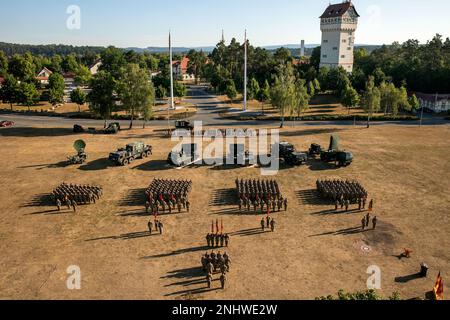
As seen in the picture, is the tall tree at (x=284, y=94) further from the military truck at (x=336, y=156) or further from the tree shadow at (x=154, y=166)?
the tree shadow at (x=154, y=166)

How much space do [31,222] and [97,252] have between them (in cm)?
761

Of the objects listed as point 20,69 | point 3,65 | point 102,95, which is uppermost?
point 3,65

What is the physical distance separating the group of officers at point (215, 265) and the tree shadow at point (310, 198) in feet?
37.6

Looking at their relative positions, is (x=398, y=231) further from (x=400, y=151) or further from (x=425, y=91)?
(x=425, y=91)

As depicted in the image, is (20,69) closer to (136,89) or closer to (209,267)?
(136,89)

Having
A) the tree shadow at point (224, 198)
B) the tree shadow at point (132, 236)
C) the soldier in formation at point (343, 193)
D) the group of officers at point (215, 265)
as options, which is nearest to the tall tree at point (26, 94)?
the tree shadow at point (224, 198)

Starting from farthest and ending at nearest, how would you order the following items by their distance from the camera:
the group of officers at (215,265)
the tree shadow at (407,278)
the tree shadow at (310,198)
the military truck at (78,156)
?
the military truck at (78,156), the tree shadow at (310,198), the tree shadow at (407,278), the group of officers at (215,265)

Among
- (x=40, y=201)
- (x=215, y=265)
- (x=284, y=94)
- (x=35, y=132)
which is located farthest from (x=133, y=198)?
(x=284, y=94)

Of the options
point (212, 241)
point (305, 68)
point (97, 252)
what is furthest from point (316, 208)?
point (305, 68)

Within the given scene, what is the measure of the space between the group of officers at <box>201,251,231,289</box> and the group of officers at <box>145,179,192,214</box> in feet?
25.3

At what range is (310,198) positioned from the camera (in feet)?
97.5

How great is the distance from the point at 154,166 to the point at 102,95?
20.9m

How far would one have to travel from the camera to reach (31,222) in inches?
1011

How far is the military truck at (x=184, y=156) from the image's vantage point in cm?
3728
